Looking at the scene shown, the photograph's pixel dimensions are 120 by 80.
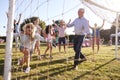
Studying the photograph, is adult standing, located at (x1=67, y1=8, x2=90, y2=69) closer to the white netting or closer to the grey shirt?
the grey shirt

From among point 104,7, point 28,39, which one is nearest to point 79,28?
point 104,7

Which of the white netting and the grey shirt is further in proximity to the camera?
the white netting

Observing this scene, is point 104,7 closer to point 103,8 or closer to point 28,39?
point 103,8

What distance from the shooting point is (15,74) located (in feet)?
17.9

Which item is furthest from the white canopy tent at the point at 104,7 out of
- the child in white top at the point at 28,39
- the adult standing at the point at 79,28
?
the child in white top at the point at 28,39

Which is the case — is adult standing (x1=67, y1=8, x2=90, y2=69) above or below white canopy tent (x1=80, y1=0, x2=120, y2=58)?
below

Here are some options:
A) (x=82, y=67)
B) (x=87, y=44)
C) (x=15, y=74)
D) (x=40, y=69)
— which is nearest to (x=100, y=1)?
(x=82, y=67)

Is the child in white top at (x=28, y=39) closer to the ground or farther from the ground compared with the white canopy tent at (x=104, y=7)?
closer to the ground

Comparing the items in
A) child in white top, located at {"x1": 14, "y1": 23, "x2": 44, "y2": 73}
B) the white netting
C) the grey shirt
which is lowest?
child in white top, located at {"x1": 14, "y1": 23, "x2": 44, "y2": 73}

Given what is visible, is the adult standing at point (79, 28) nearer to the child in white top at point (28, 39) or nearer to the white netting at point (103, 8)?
the white netting at point (103, 8)

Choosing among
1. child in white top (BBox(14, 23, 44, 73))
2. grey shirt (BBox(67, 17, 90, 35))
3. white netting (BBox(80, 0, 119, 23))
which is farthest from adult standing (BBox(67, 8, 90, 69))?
child in white top (BBox(14, 23, 44, 73))

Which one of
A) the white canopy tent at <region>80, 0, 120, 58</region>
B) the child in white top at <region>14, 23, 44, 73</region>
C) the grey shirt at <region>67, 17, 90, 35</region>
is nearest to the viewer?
the child in white top at <region>14, 23, 44, 73</region>

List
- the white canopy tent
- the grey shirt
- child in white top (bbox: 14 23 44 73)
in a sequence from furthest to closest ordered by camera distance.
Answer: the white canopy tent
the grey shirt
child in white top (bbox: 14 23 44 73)

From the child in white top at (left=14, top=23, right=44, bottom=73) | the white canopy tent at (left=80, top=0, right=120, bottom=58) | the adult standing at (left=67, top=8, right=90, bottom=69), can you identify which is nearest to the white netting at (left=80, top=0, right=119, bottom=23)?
the white canopy tent at (left=80, top=0, right=120, bottom=58)
